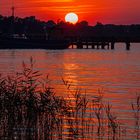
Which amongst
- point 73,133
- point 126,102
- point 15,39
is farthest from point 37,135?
point 15,39

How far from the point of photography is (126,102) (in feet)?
128

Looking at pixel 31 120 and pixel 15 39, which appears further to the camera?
pixel 15 39

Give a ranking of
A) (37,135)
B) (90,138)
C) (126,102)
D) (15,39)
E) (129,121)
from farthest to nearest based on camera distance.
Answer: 1. (15,39)
2. (126,102)
3. (129,121)
4. (90,138)
5. (37,135)

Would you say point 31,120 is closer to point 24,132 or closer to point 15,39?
point 24,132

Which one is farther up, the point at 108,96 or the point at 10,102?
the point at 10,102

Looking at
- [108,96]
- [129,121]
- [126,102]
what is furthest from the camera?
[108,96]

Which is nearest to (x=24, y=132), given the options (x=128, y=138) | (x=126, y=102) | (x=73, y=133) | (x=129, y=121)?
(x=73, y=133)

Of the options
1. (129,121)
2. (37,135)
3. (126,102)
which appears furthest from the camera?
(126,102)

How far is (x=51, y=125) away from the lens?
20609 mm

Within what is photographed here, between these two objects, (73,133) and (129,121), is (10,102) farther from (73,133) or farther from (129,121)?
(129,121)

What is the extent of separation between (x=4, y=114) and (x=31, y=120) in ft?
3.41

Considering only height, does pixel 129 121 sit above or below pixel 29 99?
below

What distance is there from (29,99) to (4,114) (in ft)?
3.34

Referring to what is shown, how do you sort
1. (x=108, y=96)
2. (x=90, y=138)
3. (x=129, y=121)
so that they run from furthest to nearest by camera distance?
(x=108, y=96) < (x=129, y=121) < (x=90, y=138)
